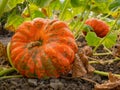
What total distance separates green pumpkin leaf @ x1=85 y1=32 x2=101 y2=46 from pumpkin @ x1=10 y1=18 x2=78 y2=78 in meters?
0.32

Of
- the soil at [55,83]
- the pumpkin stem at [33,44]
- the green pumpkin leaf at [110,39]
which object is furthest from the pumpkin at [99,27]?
the pumpkin stem at [33,44]

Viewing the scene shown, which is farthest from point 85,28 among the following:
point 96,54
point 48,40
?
point 48,40

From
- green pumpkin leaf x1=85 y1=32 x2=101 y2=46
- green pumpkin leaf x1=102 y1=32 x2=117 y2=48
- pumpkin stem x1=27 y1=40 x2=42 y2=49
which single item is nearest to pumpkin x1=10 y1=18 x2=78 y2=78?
pumpkin stem x1=27 y1=40 x2=42 y2=49

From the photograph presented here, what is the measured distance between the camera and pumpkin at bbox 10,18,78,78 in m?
2.00

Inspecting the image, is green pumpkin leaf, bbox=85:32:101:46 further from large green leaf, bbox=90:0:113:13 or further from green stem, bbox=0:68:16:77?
green stem, bbox=0:68:16:77

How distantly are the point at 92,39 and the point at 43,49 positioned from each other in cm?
48

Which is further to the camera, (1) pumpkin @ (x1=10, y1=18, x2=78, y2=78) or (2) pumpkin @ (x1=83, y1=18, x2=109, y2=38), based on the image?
(2) pumpkin @ (x1=83, y1=18, x2=109, y2=38)

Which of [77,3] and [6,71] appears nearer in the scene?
[6,71]

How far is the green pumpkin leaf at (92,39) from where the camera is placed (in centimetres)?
239

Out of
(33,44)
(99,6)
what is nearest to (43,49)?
(33,44)

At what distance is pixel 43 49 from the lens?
2021 millimetres

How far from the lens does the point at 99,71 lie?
221 cm

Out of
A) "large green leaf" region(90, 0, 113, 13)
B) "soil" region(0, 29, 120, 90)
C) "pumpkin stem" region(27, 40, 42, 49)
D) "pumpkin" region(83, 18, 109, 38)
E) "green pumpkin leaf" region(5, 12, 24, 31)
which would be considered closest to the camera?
"soil" region(0, 29, 120, 90)

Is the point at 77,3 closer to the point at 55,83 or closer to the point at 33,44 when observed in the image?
the point at 33,44
